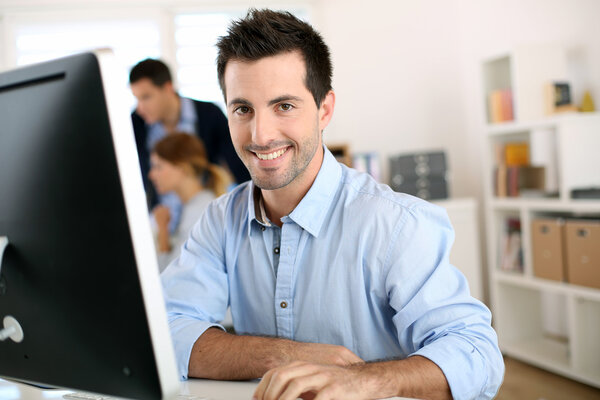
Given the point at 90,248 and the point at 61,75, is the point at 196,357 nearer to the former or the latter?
the point at 90,248

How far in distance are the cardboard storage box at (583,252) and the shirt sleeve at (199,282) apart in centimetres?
214

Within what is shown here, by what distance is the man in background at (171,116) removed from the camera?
10.1 ft

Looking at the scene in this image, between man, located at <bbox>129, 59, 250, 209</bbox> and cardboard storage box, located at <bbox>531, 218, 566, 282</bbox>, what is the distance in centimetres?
166

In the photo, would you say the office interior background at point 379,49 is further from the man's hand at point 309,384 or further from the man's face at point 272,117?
the man's hand at point 309,384

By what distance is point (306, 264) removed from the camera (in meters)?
1.29

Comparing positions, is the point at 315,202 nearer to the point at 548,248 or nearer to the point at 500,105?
the point at 548,248

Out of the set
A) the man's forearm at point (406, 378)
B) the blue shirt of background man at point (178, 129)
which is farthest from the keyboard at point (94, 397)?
the blue shirt of background man at point (178, 129)

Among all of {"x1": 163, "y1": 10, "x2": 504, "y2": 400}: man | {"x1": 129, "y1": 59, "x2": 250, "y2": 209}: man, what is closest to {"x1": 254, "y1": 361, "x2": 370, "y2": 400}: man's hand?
{"x1": 163, "y1": 10, "x2": 504, "y2": 400}: man

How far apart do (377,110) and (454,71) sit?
0.84m

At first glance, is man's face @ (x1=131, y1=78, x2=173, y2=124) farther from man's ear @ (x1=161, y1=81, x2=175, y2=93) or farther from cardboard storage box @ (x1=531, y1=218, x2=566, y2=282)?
cardboard storage box @ (x1=531, y1=218, x2=566, y2=282)

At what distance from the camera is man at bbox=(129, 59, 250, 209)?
3.08m

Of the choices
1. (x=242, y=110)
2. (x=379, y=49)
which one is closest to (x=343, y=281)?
(x=242, y=110)

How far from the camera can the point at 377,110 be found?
507 centimetres

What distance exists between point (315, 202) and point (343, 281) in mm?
190
